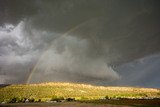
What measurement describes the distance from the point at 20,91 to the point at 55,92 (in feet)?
62.5

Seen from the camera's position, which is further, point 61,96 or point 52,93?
point 52,93

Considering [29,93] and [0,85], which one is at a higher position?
[0,85]

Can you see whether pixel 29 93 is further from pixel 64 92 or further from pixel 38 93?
pixel 64 92

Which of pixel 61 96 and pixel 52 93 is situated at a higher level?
pixel 52 93

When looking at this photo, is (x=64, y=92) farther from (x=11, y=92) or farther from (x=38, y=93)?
(x=11, y=92)

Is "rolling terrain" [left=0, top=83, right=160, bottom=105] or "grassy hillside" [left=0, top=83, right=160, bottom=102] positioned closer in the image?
"rolling terrain" [left=0, top=83, right=160, bottom=105]

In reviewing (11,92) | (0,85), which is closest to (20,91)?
(11,92)

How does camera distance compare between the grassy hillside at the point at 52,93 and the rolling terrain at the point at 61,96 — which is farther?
the grassy hillside at the point at 52,93

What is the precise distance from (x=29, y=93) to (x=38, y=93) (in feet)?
15.3

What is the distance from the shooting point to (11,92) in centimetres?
14788

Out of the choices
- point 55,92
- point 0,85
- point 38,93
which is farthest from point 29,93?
point 0,85

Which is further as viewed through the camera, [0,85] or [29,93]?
[0,85]

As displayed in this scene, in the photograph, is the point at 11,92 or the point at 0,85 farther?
the point at 0,85

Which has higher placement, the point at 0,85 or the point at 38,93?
the point at 0,85
